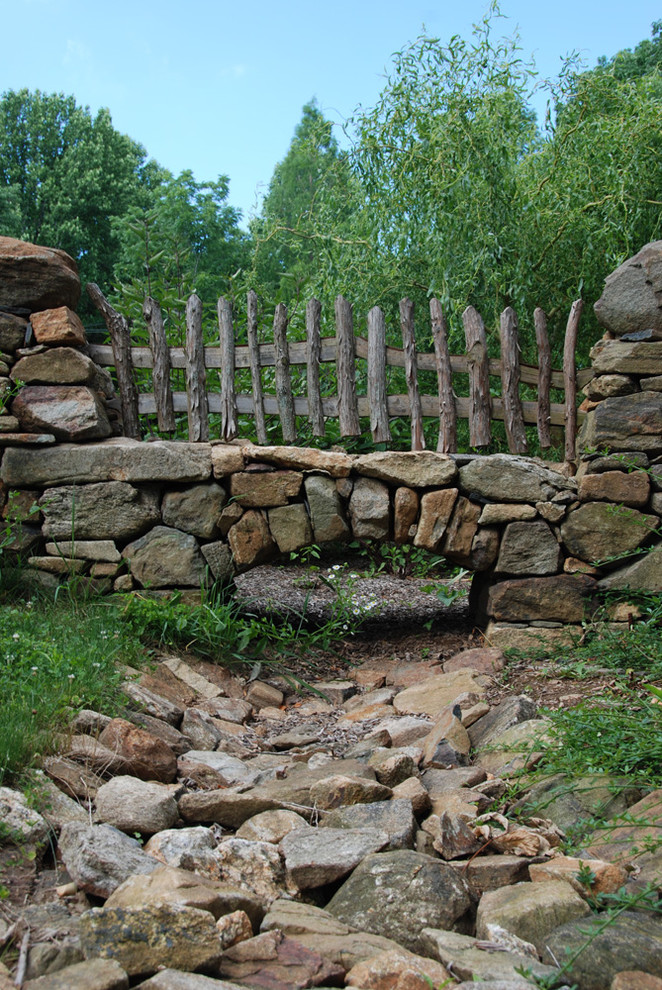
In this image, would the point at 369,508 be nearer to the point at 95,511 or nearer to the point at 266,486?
the point at 266,486

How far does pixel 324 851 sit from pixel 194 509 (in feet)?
10.5

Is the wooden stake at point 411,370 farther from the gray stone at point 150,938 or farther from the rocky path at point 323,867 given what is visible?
the gray stone at point 150,938

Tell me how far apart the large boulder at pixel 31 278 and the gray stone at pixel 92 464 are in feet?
3.16

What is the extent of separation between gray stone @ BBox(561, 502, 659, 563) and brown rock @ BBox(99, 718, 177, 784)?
3.11m

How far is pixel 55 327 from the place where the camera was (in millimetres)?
5277

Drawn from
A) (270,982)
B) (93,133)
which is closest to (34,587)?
(270,982)

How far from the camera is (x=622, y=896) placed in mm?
2078

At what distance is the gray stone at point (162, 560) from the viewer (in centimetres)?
535

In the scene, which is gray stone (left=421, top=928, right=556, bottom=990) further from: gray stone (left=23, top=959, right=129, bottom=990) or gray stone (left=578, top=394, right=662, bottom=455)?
gray stone (left=578, top=394, right=662, bottom=455)

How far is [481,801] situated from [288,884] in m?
0.77

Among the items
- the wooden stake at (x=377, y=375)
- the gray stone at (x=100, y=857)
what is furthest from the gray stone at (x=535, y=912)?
the wooden stake at (x=377, y=375)

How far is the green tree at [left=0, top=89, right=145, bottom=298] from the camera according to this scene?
17656mm

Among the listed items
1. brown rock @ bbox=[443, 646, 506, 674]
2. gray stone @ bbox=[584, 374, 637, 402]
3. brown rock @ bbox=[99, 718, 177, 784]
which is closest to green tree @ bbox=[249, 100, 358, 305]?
gray stone @ bbox=[584, 374, 637, 402]

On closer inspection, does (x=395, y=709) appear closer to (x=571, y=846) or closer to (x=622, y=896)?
(x=571, y=846)
